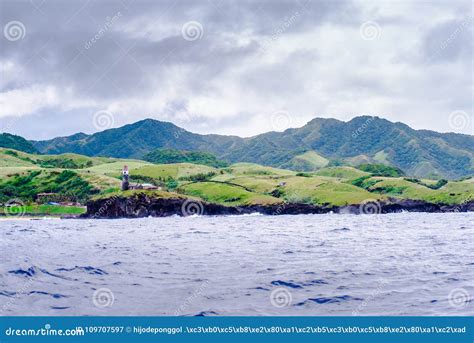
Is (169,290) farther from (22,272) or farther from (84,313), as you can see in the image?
(22,272)

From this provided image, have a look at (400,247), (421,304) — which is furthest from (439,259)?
(421,304)

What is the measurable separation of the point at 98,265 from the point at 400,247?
29958 mm

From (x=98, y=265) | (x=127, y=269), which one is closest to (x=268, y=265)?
(x=127, y=269)

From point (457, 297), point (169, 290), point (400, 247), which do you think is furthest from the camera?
point (400, 247)

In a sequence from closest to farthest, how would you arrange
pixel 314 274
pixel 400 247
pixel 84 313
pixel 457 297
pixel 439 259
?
pixel 84 313, pixel 457 297, pixel 314 274, pixel 439 259, pixel 400 247

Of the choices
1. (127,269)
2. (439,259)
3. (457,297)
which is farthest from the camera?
(439,259)

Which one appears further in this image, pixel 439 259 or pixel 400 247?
pixel 400 247

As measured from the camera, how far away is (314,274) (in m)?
34.6

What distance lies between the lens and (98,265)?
1577 inches

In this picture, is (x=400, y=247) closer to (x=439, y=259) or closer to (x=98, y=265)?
(x=439, y=259)

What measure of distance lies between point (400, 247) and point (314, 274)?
70.2 ft
